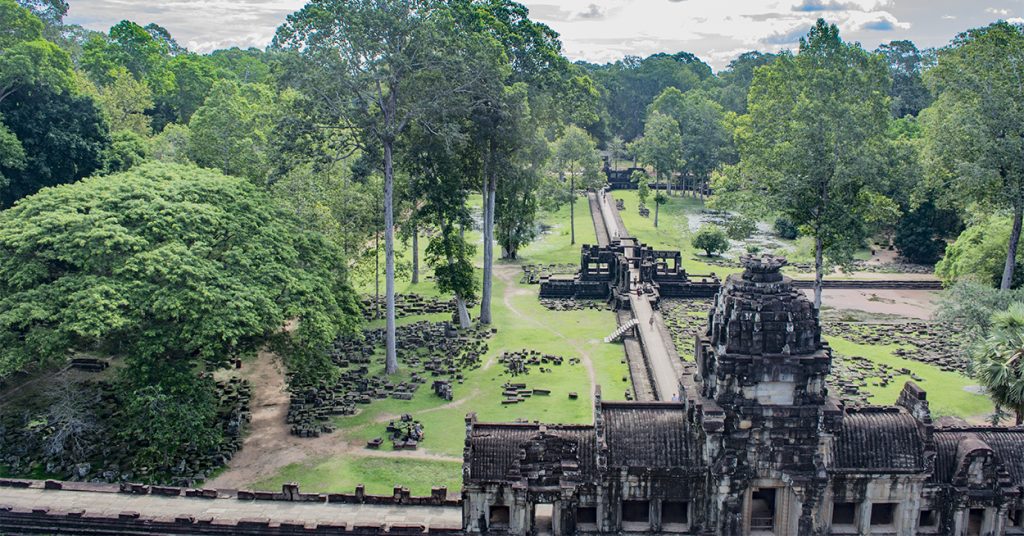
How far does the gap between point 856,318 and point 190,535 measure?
140ft

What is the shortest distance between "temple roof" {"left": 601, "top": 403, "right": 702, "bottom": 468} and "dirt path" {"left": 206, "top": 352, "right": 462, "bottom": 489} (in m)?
10.1

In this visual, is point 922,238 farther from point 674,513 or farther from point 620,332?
point 674,513

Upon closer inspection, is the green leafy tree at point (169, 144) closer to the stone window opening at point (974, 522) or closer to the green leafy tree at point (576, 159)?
the green leafy tree at point (576, 159)

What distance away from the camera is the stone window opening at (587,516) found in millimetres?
22172

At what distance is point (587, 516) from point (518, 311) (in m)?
30.2

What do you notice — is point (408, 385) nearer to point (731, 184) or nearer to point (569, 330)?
point (569, 330)

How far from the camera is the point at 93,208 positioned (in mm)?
31016

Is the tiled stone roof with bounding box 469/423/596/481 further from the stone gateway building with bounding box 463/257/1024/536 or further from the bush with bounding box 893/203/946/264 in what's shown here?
the bush with bounding box 893/203/946/264

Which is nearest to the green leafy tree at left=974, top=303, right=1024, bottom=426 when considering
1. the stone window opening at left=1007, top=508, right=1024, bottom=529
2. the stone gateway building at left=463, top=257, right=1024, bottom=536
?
the stone gateway building at left=463, top=257, right=1024, bottom=536

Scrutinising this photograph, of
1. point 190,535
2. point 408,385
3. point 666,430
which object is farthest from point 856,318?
point 190,535

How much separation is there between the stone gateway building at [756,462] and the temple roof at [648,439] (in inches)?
1.5

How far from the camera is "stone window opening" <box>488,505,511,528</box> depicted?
2214 centimetres

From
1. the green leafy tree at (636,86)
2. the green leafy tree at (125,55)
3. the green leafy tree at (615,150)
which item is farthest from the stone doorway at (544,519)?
the green leafy tree at (636,86)

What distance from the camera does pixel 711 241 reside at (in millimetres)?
69688
